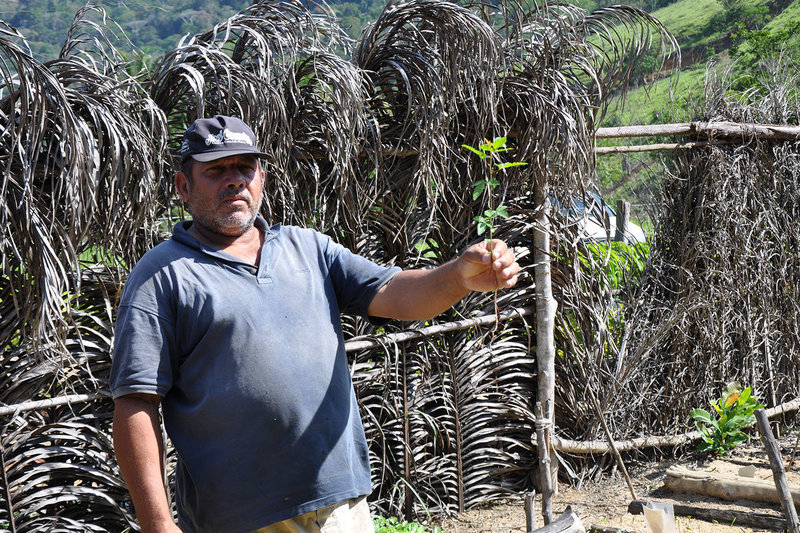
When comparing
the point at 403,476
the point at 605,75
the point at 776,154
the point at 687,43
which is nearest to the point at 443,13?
the point at 605,75

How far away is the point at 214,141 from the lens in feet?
7.27

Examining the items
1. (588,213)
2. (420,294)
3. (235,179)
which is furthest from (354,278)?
(588,213)

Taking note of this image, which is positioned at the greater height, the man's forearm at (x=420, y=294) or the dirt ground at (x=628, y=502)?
the man's forearm at (x=420, y=294)

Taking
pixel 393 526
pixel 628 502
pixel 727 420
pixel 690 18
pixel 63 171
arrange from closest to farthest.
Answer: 1. pixel 63 171
2. pixel 393 526
3. pixel 628 502
4. pixel 727 420
5. pixel 690 18

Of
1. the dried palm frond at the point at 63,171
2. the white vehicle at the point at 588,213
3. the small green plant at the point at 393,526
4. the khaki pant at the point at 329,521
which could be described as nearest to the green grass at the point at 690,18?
the white vehicle at the point at 588,213

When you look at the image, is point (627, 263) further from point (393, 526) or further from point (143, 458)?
point (143, 458)

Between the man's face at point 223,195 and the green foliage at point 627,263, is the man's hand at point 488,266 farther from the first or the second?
the green foliage at point 627,263

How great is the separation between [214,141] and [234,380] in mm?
710

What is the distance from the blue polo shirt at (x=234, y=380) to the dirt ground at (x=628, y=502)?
2.54 metres

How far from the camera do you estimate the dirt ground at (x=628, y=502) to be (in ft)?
14.6

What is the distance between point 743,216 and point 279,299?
4660 mm

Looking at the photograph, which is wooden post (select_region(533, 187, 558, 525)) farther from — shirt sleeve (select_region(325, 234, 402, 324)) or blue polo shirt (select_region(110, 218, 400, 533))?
blue polo shirt (select_region(110, 218, 400, 533))

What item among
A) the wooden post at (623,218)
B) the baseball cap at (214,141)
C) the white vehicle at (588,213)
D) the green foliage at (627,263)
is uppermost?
the baseball cap at (214,141)

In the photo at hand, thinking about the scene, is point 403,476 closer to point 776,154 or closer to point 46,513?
point 46,513
